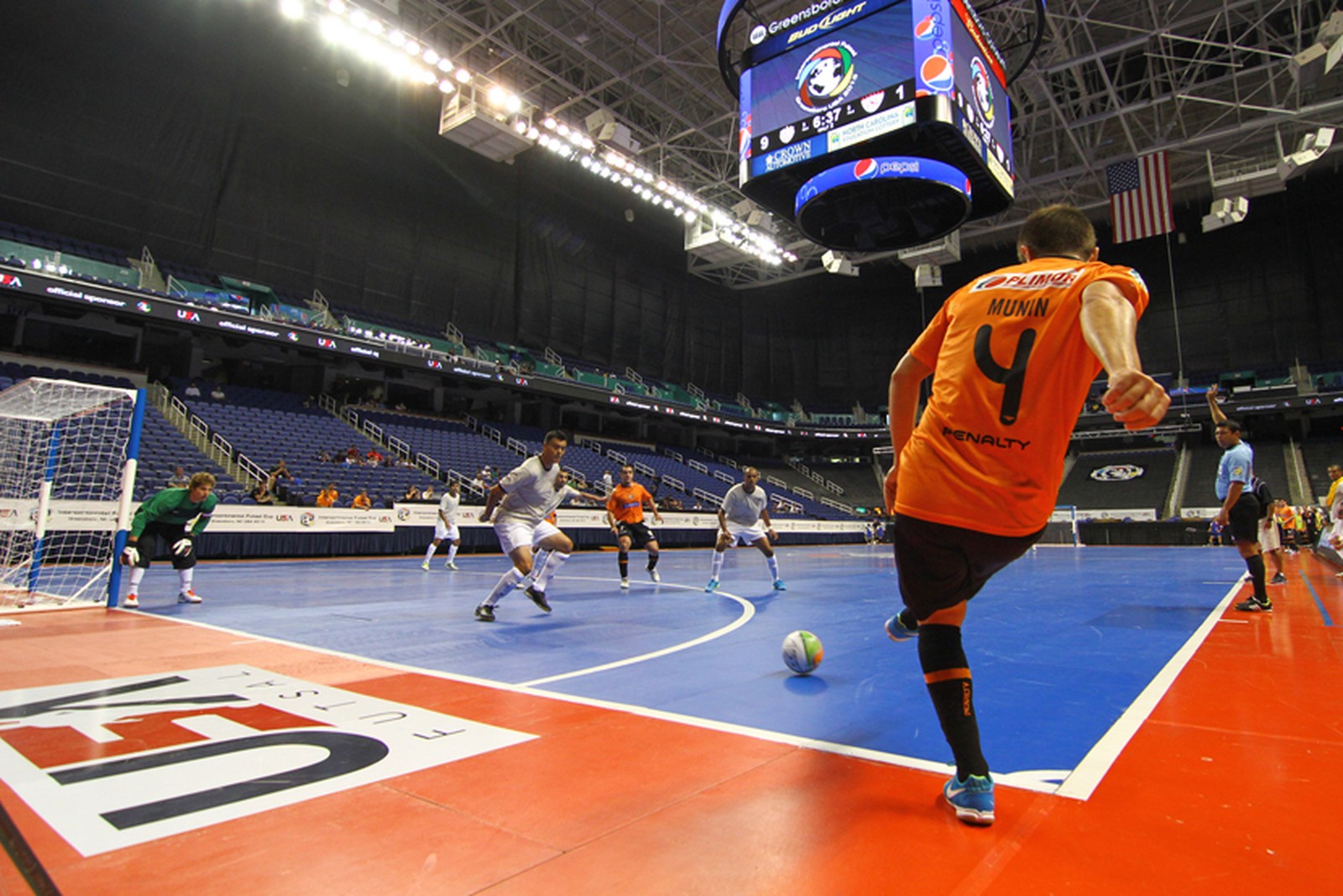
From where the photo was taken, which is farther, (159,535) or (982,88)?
(982,88)

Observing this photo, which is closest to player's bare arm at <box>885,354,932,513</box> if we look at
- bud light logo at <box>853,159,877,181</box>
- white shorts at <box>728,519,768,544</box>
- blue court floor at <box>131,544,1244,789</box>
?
blue court floor at <box>131,544,1244,789</box>

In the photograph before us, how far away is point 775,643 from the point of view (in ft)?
18.1

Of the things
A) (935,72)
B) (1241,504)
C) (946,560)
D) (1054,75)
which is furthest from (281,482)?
(1054,75)

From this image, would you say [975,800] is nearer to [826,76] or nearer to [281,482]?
[826,76]

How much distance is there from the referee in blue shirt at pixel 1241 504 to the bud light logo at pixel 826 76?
7526 mm

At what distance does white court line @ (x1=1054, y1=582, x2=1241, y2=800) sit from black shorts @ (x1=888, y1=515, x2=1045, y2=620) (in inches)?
30.7

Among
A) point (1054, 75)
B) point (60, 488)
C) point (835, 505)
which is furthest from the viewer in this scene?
point (835, 505)

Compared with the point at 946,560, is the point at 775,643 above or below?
below

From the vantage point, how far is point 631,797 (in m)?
2.29

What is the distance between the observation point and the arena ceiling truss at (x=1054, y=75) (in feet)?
70.4

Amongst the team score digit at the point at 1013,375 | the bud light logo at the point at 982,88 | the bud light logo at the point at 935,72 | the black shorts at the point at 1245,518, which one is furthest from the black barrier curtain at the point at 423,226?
the team score digit at the point at 1013,375

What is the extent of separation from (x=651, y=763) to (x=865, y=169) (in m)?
10.6

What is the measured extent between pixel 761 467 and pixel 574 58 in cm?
2641

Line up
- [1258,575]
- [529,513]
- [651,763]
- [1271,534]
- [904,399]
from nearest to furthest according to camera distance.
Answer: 1. [651,763]
2. [904,399]
3. [1258,575]
4. [529,513]
5. [1271,534]
